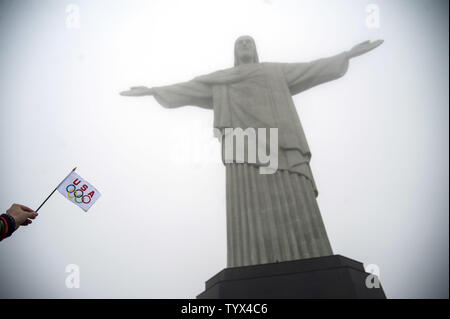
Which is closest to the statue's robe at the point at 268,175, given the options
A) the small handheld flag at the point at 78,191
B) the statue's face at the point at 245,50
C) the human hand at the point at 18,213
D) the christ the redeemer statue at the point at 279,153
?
the christ the redeemer statue at the point at 279,153

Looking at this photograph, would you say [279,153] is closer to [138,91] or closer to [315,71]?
[315,71]

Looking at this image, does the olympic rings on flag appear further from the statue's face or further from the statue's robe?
the statue's face

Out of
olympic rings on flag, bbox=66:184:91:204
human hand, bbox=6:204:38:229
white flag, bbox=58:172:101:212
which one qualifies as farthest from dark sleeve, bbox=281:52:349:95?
human hand, bbox=6:204:38:229

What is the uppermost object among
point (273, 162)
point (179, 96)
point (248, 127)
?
point (179, 96)

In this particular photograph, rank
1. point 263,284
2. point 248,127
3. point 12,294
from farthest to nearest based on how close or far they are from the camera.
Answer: point 12,294
point 248,127
point 263,284

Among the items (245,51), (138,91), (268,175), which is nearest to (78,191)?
(138,91)

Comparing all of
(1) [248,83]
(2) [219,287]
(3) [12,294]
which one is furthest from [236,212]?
(3) [12,294]
